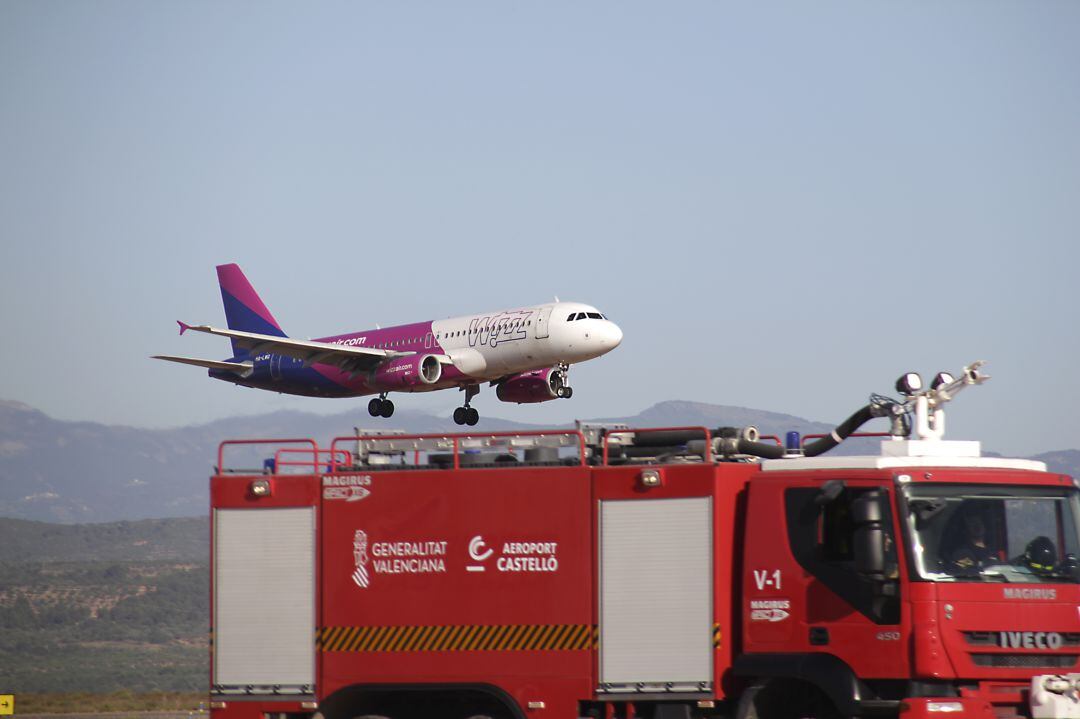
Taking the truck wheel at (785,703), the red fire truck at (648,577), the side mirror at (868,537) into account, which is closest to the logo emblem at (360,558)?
the red fire truck at (648,577)

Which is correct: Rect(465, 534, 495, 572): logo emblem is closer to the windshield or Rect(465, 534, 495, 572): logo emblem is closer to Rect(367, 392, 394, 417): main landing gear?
the windshield

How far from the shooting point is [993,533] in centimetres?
1326

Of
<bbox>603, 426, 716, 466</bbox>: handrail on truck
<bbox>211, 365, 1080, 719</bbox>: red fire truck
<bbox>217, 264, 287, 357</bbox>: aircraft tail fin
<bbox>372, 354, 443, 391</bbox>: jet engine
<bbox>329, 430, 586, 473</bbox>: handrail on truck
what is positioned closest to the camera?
<bbox>211, 365, 1080, 719</bbox>: red fire truck

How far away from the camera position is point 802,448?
15.8 metres

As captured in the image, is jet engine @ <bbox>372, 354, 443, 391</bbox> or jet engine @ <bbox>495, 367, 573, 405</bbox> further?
jet engine @ <bbox>372, 354, 443, 391</bbox>

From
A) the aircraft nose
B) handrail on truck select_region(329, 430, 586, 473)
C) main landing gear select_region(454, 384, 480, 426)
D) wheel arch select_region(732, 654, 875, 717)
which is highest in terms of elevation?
the aircraft nose

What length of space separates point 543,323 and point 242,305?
22017 millimetres

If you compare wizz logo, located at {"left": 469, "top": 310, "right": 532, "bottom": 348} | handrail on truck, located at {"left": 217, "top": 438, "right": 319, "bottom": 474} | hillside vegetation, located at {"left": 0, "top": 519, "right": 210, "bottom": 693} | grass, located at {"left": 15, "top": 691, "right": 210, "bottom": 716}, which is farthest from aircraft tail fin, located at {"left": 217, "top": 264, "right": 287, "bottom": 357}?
handrail on truck, located at {"left": 217, "top": 438, "right": 319, "bottom": 474}

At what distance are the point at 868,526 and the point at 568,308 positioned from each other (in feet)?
118

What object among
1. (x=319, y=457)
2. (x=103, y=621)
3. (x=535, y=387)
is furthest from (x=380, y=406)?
(x=103, y=621)

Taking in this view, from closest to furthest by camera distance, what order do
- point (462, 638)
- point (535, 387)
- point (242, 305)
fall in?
point (462, 638), point (535, 387), point (242, 305)

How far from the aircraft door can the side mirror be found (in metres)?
35.3

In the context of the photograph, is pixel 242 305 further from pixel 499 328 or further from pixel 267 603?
pixel 267 603

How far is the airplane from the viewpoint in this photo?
48406 millimetres
